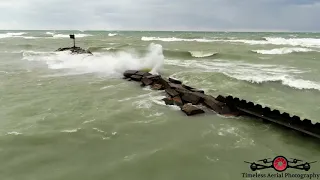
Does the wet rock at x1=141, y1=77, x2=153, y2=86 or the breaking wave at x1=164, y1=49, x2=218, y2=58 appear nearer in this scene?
the wet rock at x1=141, y1=77, x2=153, y2=86

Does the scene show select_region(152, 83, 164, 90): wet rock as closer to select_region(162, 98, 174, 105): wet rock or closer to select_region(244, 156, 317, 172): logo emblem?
select_region(162, 98, 174, 105): wet rock

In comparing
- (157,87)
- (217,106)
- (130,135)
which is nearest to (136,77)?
(157,87)

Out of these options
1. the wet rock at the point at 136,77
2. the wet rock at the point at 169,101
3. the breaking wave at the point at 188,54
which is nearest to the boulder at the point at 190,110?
the wet rock at the point at 169,101

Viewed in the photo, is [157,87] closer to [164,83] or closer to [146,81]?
[164,83]

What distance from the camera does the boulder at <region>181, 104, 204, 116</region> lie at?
11630 millimetres

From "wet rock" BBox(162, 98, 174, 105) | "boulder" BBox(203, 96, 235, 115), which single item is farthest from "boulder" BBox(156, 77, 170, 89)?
"boulder" BBox(203, 96, 235, 115)

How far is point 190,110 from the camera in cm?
1167

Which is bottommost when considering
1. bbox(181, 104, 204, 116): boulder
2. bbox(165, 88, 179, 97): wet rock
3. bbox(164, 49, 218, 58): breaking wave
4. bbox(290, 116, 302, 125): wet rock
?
bbox(181, 104, 204, 116): boulder

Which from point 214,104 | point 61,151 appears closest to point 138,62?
point 214,104

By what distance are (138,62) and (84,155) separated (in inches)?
684

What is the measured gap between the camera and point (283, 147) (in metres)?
8.90

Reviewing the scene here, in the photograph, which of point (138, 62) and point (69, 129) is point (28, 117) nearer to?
point (69, 129)

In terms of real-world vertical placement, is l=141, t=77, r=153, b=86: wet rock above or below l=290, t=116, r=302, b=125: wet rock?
above

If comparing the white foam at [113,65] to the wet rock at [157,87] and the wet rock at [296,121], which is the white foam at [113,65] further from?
the wet rock at [296,121]
